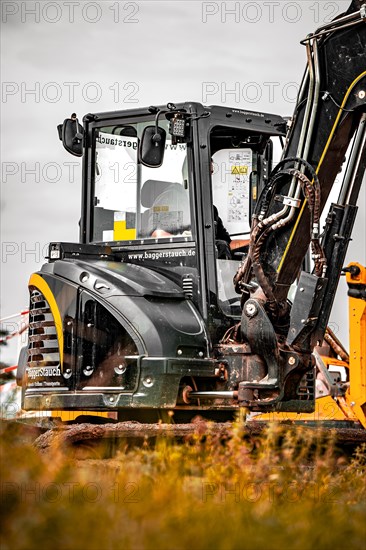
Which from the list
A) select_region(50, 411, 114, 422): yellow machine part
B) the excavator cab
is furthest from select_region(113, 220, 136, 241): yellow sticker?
select_region(50, 411, 114, 422): yellow machine part

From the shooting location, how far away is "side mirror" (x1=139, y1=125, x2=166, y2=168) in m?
8.23

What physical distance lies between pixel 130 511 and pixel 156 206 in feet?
17.3

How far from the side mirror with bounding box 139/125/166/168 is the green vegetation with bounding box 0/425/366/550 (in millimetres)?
3485

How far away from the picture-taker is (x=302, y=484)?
5527mm

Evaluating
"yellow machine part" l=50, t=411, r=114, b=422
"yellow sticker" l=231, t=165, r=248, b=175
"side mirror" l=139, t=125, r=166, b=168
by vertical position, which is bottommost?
"yellow machine part" l=50, t=411, r=114, b=422

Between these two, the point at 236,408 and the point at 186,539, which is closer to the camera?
the point at 186,539

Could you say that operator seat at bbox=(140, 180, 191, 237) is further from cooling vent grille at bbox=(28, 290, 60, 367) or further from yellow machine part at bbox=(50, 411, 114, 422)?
yellow machine part at bbox=(50, 411, 114, 422)

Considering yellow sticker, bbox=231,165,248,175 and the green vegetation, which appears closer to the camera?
the green vegetation

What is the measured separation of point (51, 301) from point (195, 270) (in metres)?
1.19

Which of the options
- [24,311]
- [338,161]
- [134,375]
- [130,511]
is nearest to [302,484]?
[130,511]

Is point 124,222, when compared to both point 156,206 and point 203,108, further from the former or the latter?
point 203,108

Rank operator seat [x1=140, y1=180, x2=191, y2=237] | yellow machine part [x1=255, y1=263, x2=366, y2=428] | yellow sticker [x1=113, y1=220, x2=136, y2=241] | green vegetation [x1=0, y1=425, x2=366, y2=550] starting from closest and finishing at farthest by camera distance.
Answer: green vegetation [x1=0, y1=425, x2=366, y2=550] → operator seat [x1=140, y1=180, x2=191, y2=237] → yellow sticker [x1=113, y1=220, x2=136, y2=241] → yellow machine part [x1=255, y1=263, x2=366, y2=428]


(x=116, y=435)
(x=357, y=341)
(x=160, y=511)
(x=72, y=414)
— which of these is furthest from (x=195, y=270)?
(x=160, y=511)

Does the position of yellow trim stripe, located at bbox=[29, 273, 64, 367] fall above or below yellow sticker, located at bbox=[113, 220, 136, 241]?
below
